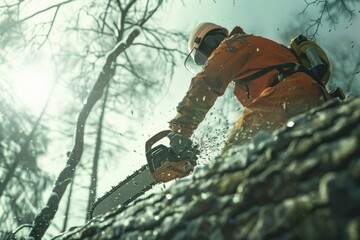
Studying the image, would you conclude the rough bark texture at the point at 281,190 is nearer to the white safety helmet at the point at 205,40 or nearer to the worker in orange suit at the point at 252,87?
the worker in orange suit at the point at 252,87

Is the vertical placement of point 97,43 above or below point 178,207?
above

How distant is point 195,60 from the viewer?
11.4ft

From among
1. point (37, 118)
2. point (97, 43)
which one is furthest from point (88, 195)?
point (97, 43)

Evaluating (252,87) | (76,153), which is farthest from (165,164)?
(76,153)

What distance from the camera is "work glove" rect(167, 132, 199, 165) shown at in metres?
2.61

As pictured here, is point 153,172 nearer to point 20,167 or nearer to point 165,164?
point 165,164

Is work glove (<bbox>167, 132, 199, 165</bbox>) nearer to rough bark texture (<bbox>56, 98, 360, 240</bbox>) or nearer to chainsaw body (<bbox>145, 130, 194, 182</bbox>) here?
chainsaw body (<bbox>145, 130, 194, 182</bbox>)

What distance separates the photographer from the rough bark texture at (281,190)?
0.44 m

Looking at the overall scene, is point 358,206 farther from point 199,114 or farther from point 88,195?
point 88,195

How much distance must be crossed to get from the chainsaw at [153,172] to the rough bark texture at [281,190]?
6.38 feet

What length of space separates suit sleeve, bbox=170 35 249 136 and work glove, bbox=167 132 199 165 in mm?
39

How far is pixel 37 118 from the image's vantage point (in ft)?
49.0

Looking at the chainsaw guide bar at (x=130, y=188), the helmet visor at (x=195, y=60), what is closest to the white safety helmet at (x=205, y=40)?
the helmet visor at (x=195, y=60)

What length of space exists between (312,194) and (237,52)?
226cm
